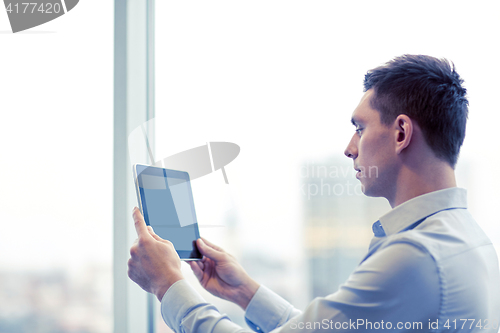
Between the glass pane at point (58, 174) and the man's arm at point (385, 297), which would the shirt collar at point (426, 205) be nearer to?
the man's arm at point (385, 297)

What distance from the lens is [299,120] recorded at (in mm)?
1209

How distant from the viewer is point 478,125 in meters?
1.13

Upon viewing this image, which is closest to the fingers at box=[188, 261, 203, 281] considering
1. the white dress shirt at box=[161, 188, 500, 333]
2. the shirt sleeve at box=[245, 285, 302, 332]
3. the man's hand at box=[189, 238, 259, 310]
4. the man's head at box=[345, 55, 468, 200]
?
the man's hand at box=[189, 238, 259, 310]

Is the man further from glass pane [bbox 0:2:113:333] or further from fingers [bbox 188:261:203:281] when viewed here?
glass pane [bbox 0:2:113:333]

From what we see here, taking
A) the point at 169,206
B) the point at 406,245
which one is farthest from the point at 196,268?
the point at 406,245

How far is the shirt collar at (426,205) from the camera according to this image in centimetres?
75

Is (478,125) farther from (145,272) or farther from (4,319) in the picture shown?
(4,319)

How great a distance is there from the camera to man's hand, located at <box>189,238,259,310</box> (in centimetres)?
103

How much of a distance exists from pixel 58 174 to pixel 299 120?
78 centimetres

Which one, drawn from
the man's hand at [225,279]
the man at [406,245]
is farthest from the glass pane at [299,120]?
the man at [406,245]

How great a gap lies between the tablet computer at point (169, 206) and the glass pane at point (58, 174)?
353mm

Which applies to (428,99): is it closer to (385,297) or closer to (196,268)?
(385,297)

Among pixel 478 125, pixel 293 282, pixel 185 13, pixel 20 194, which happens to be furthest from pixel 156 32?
pixel 478 125

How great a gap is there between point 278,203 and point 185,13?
2.38ft
